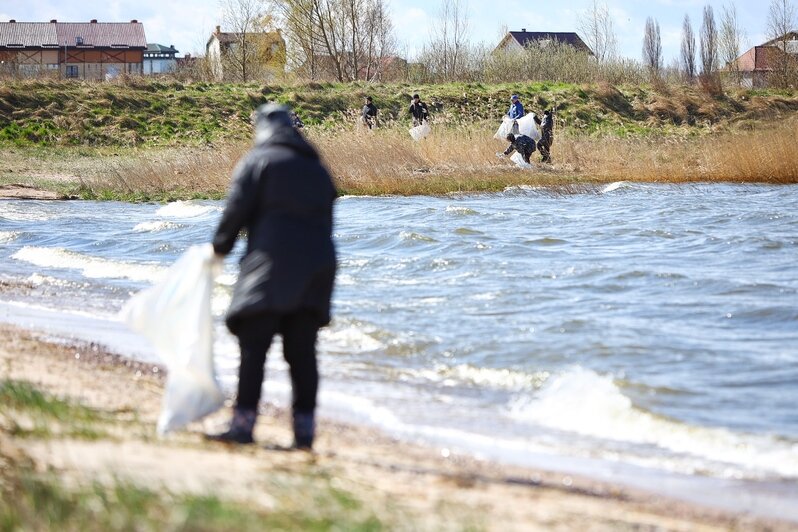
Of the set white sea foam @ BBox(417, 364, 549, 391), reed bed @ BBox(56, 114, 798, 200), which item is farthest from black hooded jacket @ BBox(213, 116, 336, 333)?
reed bed @ BBox(56, 114, 798, 200)

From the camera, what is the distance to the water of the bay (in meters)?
7.12

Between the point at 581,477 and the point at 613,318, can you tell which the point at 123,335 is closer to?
the point at 613,318

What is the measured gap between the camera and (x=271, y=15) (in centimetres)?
5794

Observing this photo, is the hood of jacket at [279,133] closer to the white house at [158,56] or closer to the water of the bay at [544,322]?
the water of the bay at [544,322]

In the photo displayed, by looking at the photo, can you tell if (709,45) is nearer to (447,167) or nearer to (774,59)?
(774,59)

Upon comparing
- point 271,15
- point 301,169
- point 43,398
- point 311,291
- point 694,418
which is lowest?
point 694,418

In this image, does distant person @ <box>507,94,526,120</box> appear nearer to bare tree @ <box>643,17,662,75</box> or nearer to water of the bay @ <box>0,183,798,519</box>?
water of the bay @ <box>0,183,798,519</box>

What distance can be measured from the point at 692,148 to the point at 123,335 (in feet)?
73.0

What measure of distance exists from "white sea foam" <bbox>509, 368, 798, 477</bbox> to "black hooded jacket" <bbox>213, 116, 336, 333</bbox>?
2332mm

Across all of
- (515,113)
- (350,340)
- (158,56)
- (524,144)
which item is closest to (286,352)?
(350,340)

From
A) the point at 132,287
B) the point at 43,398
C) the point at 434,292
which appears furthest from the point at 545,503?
the point at 132,287

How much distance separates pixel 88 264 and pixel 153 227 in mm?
4292

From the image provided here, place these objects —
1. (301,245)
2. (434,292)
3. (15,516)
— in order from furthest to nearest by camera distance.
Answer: (434,292)
(301,245)
(15,516)

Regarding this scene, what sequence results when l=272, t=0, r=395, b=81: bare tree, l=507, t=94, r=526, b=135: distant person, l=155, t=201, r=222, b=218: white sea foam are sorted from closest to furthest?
l=155, t=201, r=222, b=218: white sea foam → l=507, t=94, r=526, b=135: distant person → l=272, t=0, r=395, b=81: bare tree
